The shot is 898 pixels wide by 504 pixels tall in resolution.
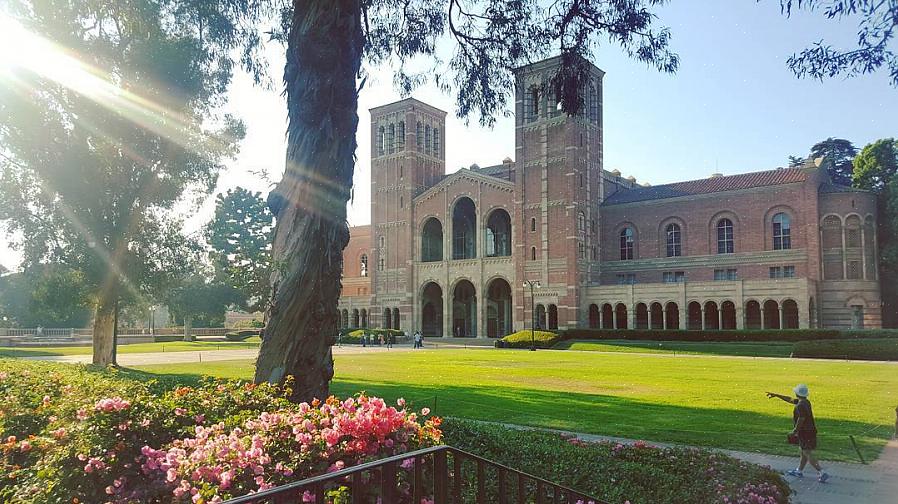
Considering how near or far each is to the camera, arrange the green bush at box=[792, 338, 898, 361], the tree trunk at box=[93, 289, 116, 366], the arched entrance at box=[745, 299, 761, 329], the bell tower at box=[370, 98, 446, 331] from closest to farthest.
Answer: the tree trunk at box=[93, 289, 116, 366], the green bush at box=[792, 338, 898, 361], the arched entrance at box=[745, 299, 761, 329], the bell tower at box=[370, 98, 446, 331]

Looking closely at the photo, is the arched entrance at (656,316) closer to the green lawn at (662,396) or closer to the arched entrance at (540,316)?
A: the arched entrance at (540,316)

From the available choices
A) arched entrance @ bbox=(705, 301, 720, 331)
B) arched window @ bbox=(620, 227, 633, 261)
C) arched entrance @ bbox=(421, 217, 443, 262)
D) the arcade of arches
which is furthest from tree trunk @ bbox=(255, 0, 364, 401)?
arched entrance @ bbox=(421, 217, 443, 262)

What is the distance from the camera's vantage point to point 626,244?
59312 millimetres

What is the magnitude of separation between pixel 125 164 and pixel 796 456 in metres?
23.3

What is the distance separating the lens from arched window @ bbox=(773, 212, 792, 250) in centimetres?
5088

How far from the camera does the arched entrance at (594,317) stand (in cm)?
5625

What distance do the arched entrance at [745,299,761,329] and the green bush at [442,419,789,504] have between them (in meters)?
47.3

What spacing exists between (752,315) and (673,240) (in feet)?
30.4

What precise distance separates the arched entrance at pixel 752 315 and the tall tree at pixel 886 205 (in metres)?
8.37

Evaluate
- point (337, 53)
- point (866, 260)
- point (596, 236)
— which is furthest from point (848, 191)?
point (337, 53)

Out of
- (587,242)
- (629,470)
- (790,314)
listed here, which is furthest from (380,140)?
(629,470)

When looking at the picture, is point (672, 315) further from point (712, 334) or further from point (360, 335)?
point (360, 335)

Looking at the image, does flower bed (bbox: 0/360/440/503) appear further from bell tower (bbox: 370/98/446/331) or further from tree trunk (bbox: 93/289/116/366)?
bell tower (bbox: 370/98/446/331)

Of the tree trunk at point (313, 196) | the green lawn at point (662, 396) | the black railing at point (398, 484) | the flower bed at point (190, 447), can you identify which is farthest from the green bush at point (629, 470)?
the green lawn at point (662, 396)
